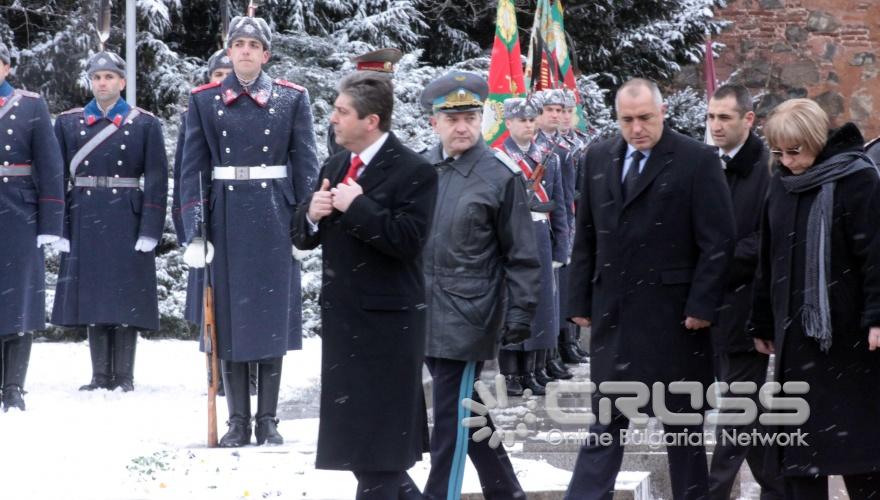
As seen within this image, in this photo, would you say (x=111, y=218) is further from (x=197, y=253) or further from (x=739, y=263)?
(x=739, y=263)

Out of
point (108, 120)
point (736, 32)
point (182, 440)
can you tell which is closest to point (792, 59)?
point (736, 32)

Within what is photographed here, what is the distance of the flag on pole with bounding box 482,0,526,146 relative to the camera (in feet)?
42.2

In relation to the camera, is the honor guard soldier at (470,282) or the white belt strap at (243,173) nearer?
the honor guard soldier at (470,282)

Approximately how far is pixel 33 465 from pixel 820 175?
145 inches

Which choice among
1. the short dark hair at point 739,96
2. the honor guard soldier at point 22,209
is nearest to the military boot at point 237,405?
the honor guard soldier at point 22,209

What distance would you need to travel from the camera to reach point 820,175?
19.2 feet

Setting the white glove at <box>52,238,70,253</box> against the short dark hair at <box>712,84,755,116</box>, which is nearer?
the short dark hair at <box>712,84,755,116</box>

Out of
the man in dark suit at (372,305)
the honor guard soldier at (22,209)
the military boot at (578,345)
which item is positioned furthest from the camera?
the military boot at (578,345)

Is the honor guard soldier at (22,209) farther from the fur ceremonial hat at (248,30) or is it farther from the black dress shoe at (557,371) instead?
the black dress shoe at (557,371)

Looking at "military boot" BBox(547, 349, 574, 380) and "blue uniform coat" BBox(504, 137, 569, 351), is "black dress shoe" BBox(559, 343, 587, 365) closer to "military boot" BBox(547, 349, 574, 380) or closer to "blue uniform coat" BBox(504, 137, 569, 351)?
"military boot" BBox(547, 349, 574, 380)


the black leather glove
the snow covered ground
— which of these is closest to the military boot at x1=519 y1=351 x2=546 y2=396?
the snow covered ground

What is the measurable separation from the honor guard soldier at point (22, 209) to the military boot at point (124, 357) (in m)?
0.75

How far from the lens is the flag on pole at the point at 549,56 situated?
14.5 meters

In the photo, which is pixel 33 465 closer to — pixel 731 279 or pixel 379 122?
pixel 379 122
